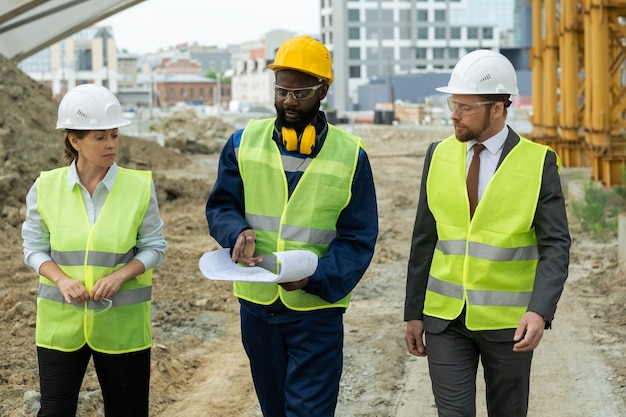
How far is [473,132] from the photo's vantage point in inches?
158

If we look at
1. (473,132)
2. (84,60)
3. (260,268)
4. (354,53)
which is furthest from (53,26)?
(84,60)

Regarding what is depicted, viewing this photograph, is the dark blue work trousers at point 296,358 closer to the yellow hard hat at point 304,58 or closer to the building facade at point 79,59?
the yellow hard hat at point 304,58

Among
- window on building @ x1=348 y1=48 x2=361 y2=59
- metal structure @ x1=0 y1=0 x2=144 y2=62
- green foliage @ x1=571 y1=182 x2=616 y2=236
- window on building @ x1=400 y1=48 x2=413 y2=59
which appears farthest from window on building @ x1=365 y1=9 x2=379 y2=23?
green foliage @ x1=571 y1=182 x2=616 y2=236

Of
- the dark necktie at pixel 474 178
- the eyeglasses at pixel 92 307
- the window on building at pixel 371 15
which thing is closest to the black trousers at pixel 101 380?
the eyeglasses at pixel 92 307

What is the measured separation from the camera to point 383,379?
23.7 feet

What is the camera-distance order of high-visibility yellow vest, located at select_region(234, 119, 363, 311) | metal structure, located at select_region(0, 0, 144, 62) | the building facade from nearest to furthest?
high-visibility yellow vest, located at select_region(234, 119, 363, 311) → metal structure, located at select_region(0, 0, 144, 62) → the building facade

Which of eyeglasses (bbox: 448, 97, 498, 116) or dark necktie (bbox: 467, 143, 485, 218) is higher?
eyeglasses (bbox: 448, 97, 498, 116)

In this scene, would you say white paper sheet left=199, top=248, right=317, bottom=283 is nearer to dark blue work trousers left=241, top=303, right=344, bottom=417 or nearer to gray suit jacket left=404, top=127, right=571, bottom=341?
dark blue work trousers left=241, top=303, right=344, bottom=417

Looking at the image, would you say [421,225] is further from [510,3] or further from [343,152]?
[510,3]

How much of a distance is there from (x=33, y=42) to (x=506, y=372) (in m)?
29.5

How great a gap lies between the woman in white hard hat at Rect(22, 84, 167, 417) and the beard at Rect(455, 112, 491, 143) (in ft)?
4.35

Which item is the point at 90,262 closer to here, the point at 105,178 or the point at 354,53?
the point at 105,178

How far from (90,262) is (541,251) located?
71.2 inches

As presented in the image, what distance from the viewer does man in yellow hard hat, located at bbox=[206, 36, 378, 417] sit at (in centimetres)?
404
